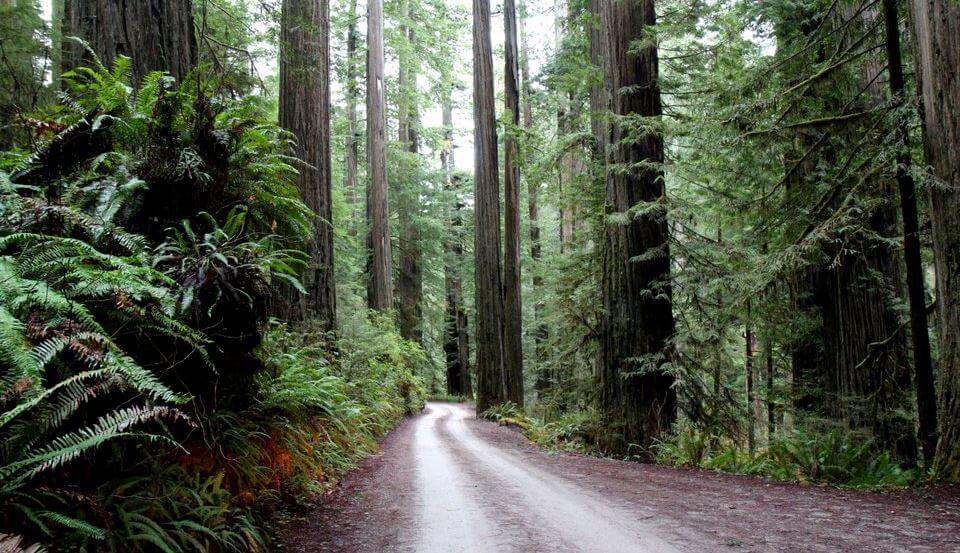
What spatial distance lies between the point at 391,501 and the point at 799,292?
7506 millimetres

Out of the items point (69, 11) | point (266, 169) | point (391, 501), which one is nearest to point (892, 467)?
point (391, 501)

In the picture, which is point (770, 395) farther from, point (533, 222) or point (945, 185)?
point (533, 222)

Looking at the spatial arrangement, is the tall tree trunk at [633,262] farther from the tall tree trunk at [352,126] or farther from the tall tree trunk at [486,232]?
the tall tree trunk at [352,126]

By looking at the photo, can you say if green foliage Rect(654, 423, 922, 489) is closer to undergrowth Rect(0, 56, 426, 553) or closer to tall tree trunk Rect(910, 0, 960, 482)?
tall tree trunk Rect(910, 0, 960, 482)

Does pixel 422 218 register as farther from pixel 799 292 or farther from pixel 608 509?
pixel 608 509

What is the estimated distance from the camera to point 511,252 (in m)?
15.0

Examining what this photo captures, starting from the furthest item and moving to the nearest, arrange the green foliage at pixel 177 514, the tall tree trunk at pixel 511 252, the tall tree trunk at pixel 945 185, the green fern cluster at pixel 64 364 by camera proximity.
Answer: the tall tree trunk at pixel 511 252 < the tall tree trunk at pixel 945 185 < the green foliage at pixel 177 514 < the green fern cluster at pixel 64 364

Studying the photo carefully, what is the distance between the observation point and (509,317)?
14695 mm

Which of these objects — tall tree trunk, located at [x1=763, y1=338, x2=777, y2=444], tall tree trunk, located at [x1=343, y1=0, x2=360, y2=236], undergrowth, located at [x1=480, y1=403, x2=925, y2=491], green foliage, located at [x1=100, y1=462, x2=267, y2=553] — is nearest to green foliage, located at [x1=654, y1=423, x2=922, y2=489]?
undergrowth, located at [x1=480, y1=403, x2=925, y2=491]

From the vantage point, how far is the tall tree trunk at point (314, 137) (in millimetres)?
8289

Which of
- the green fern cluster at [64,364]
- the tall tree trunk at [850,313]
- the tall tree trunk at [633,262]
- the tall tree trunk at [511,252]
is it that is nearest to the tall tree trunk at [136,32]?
the green fern cluster at [64,364]

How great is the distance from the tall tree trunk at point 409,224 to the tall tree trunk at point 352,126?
2.18 m

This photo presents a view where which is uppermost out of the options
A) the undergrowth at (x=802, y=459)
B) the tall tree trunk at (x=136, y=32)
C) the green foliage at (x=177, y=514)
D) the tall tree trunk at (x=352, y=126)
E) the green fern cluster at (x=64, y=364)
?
the tall tree trunk at (x=352, y=126)

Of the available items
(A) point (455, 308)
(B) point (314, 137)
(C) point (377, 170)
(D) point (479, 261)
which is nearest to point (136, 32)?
(B) point (314, 137)
